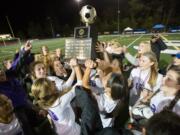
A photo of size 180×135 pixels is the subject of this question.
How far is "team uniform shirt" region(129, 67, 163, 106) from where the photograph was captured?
4.15m

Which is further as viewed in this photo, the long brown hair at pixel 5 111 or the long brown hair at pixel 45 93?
the long brown hair at pixel 45 93

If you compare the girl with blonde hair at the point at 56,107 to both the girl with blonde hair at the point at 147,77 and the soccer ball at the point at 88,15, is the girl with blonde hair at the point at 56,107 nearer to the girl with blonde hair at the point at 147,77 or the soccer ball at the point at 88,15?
the girl with blonde hair at the point at 147,77

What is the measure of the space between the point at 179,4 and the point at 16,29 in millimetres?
39068

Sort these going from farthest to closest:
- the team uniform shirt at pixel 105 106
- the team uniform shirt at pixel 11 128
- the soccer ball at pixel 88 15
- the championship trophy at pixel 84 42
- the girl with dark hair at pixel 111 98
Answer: the soccer ball at pixel 88 15
the championship trophy at pixel 84 42
the team uniform shirt at pixel 105 106
the girl with dark hair at pixel 111 98
the team uniform shirt at pixel 11 128

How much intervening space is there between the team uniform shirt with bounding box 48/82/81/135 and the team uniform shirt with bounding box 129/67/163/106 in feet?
5.36

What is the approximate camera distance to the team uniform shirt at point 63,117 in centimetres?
301

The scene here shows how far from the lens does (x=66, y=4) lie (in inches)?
2758

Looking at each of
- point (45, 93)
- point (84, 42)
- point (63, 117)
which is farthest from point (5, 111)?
point (84, 42)

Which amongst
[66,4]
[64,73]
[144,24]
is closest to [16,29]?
[66,4]

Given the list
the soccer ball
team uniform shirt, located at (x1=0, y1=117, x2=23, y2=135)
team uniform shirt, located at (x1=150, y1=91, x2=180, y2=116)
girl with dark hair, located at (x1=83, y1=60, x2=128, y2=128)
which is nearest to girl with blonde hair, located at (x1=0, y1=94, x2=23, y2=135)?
team uniform shirt, located at (x1=0, y1=117, x2=23, y2=135)

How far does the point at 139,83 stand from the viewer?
4.41 meters

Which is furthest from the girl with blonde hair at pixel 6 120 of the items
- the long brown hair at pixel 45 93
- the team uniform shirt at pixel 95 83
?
the team uniform shirt at pixel 95 83

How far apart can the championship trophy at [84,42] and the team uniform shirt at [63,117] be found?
1410mm

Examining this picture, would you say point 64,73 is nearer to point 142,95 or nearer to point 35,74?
point 35,74
